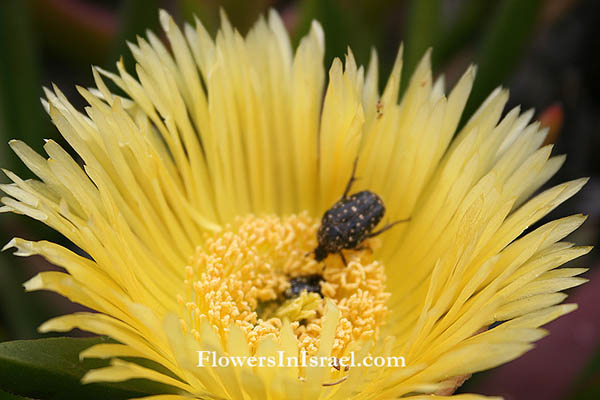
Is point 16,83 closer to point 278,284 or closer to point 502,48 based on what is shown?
point 278,284

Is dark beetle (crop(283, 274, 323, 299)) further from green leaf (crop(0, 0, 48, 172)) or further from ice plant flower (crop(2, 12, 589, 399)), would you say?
green leaf (crop(0, 0, 48, 172))

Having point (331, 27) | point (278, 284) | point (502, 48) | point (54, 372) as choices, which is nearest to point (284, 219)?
point (278, 284)

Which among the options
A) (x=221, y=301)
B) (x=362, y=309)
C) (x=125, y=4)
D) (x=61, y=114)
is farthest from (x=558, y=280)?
(x=125, y=4)

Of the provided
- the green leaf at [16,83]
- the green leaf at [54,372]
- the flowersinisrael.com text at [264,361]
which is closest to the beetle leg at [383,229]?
the flowersinisrael.com text at [264,361]

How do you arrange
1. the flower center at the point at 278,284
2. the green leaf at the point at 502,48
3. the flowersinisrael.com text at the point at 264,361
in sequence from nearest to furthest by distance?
the flowersinisrael.com text at the point at 264,361, the flower center at the point at 278,284, the green leaf at the point at 502,48

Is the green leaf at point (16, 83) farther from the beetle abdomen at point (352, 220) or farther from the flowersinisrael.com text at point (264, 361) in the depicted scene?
the flowersinisrael.com text at point (264, 361)

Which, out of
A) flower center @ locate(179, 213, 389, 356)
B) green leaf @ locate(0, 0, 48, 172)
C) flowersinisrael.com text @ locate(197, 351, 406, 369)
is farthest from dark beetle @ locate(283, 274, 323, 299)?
green leaf @ locate(0, 0, 48, 172)

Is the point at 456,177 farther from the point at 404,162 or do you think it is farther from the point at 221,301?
the point at 221,301
